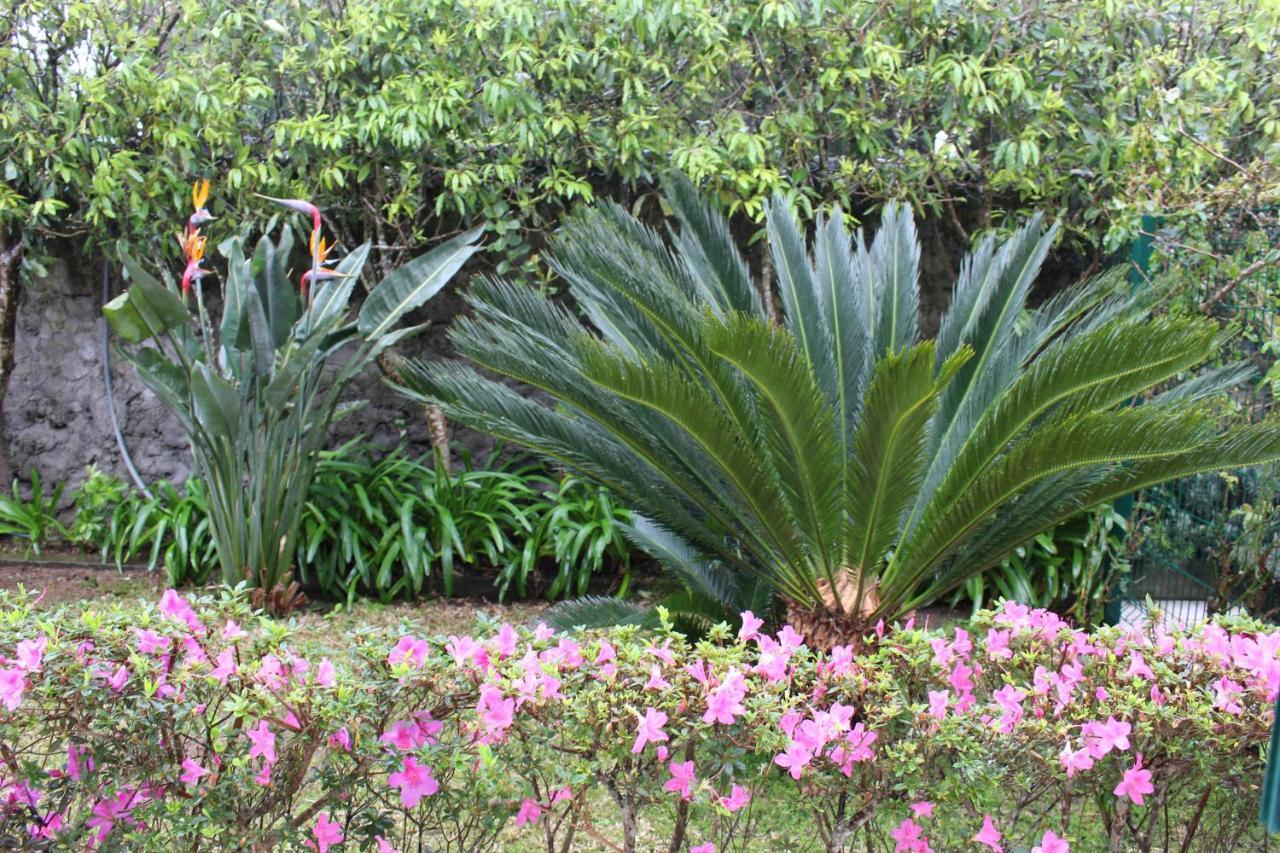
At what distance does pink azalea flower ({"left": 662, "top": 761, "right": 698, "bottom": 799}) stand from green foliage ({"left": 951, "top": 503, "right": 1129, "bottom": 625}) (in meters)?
3.63

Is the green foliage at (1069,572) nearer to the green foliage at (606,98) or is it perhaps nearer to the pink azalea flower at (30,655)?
the green foliage at (606,98)

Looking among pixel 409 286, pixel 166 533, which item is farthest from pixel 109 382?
pixel 409 286

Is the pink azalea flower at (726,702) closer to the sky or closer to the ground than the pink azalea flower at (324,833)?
closer to the sky

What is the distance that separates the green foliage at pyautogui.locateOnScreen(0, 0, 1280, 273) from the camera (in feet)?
18.5

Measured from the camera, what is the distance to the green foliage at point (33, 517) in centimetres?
652

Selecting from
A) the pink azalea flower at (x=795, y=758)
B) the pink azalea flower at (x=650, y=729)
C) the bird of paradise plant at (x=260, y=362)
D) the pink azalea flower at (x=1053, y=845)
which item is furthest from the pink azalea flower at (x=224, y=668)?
the bird of paradise plant at (x=260, y=362)

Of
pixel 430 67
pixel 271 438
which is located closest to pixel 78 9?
pixel 430 67

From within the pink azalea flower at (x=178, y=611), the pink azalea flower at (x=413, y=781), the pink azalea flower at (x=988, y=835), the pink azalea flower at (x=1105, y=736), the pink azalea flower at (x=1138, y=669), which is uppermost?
the pink azalea flower at (x=1138, y=669)

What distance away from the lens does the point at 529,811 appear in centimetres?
225

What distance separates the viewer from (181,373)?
17.6 feet

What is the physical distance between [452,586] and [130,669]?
3760 millimetres

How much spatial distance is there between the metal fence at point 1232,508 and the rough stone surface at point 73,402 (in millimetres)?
4069

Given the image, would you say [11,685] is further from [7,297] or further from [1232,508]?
[7,297]

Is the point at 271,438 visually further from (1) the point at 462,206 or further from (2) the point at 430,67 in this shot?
(2) the point at 430,67
